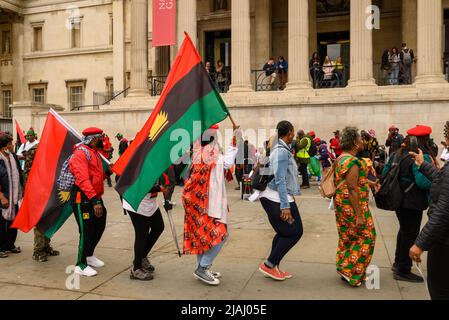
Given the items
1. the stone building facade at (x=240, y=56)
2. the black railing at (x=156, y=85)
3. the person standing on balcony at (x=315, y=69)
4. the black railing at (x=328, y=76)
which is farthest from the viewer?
the black railing at (x=156, y=85)

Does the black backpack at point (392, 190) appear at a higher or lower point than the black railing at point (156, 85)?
lower

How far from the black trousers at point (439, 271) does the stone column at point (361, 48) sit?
1587cm

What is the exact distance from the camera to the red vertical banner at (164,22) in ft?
69.4

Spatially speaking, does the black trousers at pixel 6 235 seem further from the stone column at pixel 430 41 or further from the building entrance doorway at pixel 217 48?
the building entrance doorway at pixel 217 48

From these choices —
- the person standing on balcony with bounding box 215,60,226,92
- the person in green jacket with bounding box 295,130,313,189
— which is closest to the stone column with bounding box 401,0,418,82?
the person standing on balcony with bounding box 215,60,226,92

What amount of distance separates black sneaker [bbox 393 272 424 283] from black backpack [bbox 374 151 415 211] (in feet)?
2.74

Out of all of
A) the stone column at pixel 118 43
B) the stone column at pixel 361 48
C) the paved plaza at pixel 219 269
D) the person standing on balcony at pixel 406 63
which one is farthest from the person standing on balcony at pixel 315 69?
the stone column at pixel 118 43

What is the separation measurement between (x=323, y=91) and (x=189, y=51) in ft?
47.5

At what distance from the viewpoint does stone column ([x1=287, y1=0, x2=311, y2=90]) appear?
1916cm

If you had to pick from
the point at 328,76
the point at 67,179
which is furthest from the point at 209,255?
the point at 328,76

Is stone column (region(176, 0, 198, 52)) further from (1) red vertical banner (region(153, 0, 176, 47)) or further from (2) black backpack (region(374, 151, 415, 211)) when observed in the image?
(2) black backpack (region(374, 151, 415, 211))

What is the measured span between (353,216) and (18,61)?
35498 millimetres

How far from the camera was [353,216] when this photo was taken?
5.04 m

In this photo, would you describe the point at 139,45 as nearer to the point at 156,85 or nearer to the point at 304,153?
the point at 156,85
